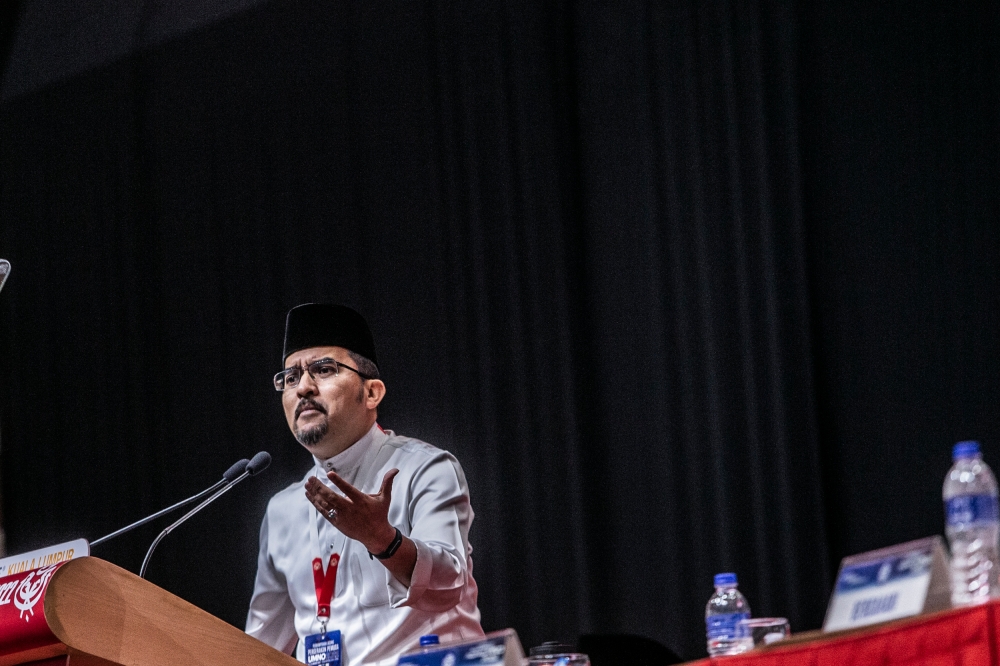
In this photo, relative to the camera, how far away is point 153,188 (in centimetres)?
480

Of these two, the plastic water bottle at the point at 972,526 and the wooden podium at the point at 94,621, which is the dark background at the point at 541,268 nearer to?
the plastic water bottle at the point at 972,526

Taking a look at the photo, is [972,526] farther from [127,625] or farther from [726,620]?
[127,625]

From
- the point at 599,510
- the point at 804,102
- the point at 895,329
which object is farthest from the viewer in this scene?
the point at 599,510

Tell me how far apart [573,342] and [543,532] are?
0.62m

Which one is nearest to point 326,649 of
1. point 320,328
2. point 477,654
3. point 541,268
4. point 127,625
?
point 320,328

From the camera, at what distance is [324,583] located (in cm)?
262

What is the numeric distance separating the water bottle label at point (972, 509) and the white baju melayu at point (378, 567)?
117 cm

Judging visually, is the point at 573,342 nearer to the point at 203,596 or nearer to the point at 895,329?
the point at 895,329

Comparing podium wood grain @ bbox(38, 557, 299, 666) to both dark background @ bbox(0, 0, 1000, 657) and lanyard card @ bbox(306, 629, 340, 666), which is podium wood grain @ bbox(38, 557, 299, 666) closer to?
lanyard card @ bbox(306, 629, 340, 666)

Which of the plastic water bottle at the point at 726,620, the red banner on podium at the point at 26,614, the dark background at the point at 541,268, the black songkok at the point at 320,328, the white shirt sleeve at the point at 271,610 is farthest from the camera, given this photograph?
the dark background at the point at 541,268

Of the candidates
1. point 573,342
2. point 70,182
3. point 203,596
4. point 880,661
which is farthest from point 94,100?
point 880,661

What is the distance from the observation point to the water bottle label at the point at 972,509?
4.47ft

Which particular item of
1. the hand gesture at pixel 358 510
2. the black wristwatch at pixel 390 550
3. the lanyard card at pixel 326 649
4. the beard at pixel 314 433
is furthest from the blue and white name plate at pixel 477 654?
the beard at pixel 314 433

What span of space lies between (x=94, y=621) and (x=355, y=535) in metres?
0.79
